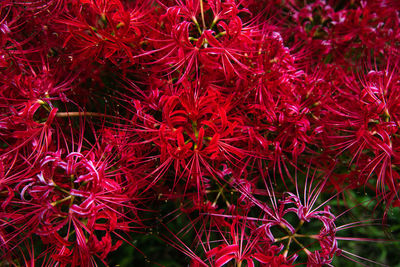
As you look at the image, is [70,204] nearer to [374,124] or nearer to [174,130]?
[174,130]

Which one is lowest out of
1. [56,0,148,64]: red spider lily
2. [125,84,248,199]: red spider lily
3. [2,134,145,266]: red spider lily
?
[2,134,145,266]: red spider lily

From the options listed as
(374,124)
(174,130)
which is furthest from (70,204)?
(374,124)

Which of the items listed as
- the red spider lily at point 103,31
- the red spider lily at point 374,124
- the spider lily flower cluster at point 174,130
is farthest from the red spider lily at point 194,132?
the red spider lily at point 374,124

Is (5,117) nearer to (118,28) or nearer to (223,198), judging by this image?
(118,28)

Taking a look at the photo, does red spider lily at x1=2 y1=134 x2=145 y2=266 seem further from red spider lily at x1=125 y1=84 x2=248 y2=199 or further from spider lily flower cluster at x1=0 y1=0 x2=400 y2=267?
red spider lily at x1=125 y1=84 x2=248 y2=199

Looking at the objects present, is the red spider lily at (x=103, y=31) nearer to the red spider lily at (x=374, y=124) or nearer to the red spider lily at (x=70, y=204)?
the red spider lily at (x=70, y=204)

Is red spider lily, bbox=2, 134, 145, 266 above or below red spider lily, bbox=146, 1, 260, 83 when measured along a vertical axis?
below

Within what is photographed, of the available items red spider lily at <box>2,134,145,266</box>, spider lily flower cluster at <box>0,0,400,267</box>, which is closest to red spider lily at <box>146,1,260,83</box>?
spider lily flower cluster at <box>0,0,400,267</box>

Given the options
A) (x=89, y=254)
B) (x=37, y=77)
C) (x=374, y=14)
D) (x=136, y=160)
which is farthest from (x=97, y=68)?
(x=374, y=14)
